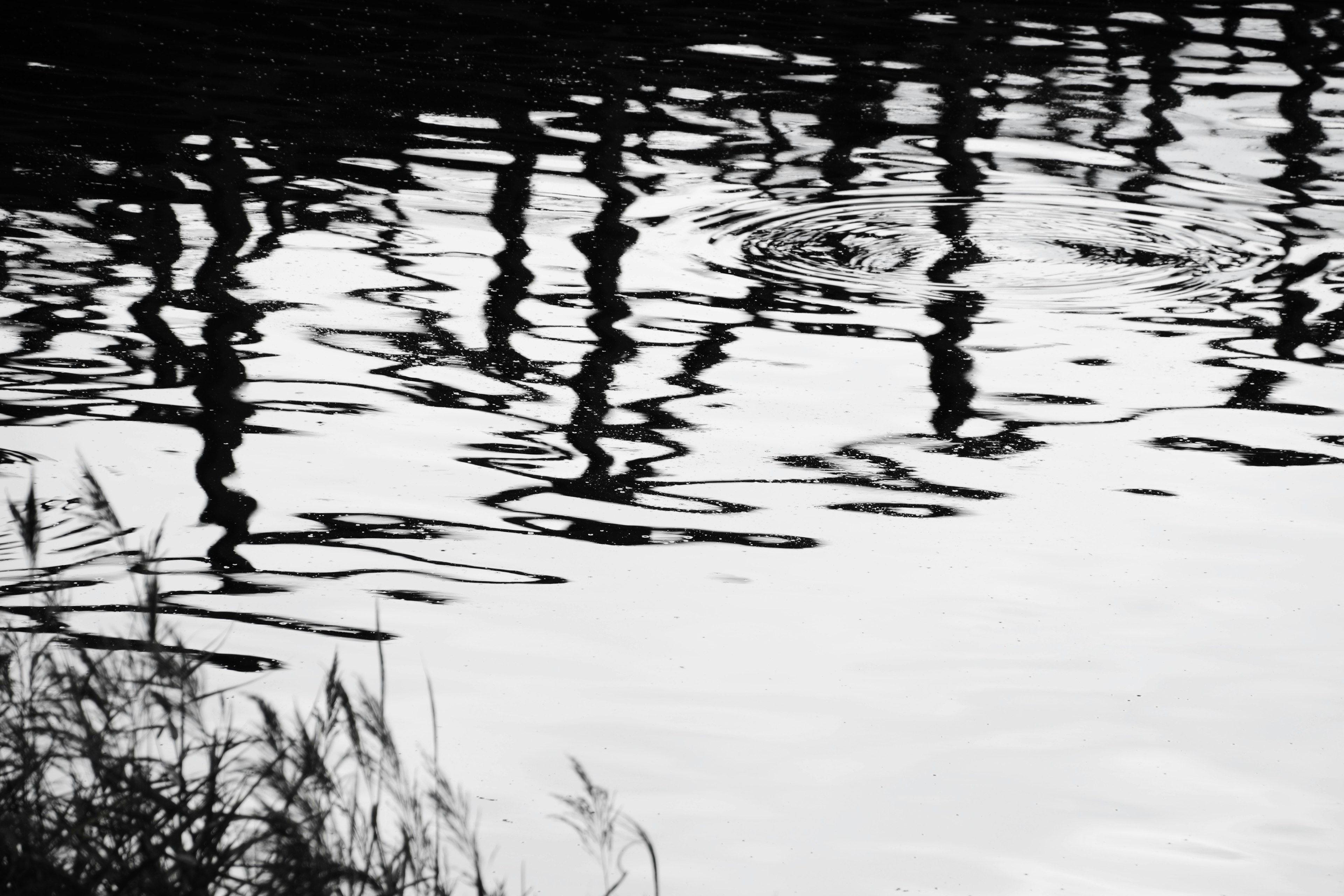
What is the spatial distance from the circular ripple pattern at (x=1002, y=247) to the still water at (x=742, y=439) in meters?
0.02

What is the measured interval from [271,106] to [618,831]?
415cm

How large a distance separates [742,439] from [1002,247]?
5.04ft

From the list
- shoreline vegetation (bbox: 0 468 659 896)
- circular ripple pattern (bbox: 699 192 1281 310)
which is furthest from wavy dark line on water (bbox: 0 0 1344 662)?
shoreline vegetation (bbox: 0 468 659 896)

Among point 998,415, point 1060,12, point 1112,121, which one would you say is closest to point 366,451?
point 998,415

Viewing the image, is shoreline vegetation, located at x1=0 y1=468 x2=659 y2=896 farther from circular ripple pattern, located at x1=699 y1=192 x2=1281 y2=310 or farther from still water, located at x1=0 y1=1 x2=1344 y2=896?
circular ripple pattern, located at x1=699 y1=192 x2=1281 y2=310

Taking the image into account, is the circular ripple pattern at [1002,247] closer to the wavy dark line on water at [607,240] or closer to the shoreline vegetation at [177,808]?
the wavy dark line on water at [607,240]

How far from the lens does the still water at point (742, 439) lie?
86.6 inches

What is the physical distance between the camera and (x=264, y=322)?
3.79 metres

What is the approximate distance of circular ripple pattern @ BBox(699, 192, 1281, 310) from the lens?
4.21m

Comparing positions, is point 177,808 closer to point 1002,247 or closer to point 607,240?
point 607,240

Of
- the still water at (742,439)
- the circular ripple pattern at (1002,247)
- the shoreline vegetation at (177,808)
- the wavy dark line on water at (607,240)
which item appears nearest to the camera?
the shoreline vegetation at (177,808)

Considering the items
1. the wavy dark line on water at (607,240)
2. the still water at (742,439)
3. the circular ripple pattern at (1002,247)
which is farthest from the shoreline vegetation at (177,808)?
the circular ripple pattern at (1002,247)

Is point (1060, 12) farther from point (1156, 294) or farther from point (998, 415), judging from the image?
point (998, 415)

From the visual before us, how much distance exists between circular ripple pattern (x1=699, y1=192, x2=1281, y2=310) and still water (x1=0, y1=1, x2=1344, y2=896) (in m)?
0.02
